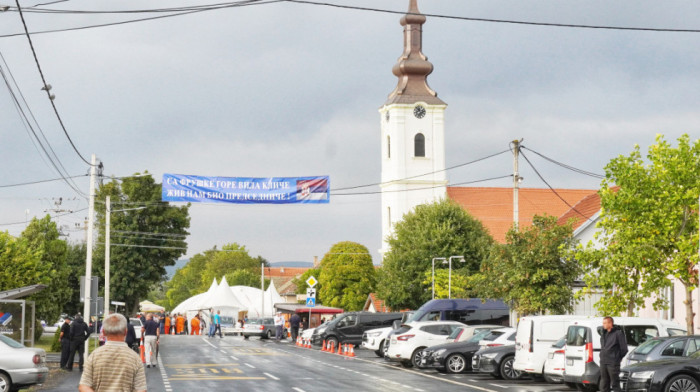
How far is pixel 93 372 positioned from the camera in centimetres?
808

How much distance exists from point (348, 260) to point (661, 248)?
283 feet

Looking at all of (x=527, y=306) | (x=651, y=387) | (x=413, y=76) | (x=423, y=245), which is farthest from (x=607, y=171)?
(x=413, y=76)

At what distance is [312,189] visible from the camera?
3791cm

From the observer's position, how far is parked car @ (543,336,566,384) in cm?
2275

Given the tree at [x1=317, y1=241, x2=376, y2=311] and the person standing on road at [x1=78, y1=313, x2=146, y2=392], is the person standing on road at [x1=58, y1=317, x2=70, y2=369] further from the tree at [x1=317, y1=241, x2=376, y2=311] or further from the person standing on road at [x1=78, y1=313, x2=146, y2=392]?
the tree at [x1=317, y1=241, x2=376, y2=311]

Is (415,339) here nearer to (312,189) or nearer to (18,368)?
(312,189)

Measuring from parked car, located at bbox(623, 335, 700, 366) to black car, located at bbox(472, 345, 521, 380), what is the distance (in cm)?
650

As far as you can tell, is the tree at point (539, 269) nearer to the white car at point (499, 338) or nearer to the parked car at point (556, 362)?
the white car at point (499, 338)

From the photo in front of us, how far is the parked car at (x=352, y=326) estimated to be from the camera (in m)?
46.8

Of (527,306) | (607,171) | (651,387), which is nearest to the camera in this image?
(651,387)

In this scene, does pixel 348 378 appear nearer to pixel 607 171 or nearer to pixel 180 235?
pixel 607 171

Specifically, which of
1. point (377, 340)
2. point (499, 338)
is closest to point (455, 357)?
point (499, 338)

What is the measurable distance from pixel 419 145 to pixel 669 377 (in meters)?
79.1

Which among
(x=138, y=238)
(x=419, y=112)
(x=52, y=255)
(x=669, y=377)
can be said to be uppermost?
(x=419, y=112)
